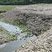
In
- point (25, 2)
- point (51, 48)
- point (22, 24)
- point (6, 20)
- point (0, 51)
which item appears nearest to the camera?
point (51, 48)

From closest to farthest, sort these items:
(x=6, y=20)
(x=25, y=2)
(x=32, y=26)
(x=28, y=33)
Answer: (x=28, y=33) → (x=32, y=26) → (x=6, y=20) → (x=25, y=2)

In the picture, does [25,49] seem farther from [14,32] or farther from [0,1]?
[0,1]

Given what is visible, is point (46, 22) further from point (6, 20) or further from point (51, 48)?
point (51, 48)

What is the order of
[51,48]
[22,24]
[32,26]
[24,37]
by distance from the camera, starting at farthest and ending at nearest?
1. [22,24]
2. [32,26]
3. [24,37]
4. [51,48]

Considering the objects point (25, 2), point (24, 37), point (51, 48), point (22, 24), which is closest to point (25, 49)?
point (51, 48)

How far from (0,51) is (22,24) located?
14.4 m

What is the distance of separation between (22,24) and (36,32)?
6.52 m

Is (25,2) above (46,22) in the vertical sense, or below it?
below

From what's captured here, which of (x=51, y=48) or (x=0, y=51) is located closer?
(x=51, y=48)

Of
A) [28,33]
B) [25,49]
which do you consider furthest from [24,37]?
[25,49]

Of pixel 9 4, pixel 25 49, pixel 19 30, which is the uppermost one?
pixel 25 49

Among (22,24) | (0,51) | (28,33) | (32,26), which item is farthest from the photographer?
(22,24)

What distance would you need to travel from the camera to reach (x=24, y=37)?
28.9 metres

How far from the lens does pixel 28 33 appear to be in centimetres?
3100
